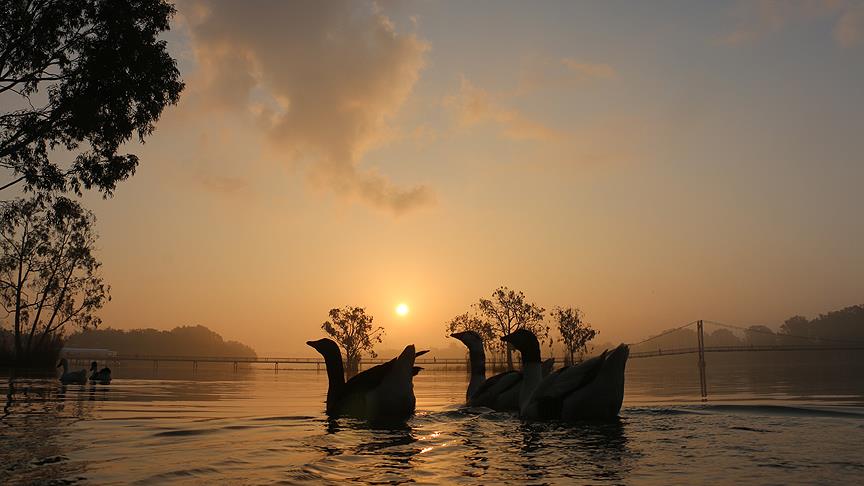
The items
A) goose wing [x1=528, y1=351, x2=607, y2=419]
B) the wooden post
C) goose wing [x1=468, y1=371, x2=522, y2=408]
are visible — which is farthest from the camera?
the wooden post

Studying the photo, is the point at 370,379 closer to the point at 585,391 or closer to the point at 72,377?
the point at 585,391

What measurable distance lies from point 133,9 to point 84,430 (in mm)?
19684

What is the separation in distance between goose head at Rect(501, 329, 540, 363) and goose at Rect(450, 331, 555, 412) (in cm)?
132

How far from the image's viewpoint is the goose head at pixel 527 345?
11.6m

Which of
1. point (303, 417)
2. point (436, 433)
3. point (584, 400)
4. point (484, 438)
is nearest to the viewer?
point (484, 438)

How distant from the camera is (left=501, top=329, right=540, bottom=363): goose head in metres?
11.6

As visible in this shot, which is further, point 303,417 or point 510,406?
point 510,406

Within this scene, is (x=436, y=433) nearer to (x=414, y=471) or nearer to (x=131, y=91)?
(x=414, y=471)

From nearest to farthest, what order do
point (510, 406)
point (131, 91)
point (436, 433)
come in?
point (436, 433)
point (510, 406)
point (131, 91)

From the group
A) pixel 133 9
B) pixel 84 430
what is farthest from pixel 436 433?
pixel 133 9

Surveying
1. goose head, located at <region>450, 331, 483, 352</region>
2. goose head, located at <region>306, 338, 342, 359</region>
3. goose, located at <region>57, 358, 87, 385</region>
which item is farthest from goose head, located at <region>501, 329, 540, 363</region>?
goose, located at <region>57, 358, 87, 385</region>

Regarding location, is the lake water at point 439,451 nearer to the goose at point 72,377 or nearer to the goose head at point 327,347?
the goose head at point 327,347

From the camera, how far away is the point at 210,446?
25.0 feet

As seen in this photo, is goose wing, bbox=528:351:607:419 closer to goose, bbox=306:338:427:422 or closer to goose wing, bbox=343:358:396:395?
goose, bbox=306:338:427:422
